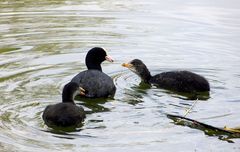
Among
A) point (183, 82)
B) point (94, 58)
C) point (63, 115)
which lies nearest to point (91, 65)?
point (94, 58)

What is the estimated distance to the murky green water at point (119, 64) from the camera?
10.2 m

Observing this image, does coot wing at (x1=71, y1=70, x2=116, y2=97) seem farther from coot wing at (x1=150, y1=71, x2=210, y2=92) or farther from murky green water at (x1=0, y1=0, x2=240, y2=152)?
coot wing at (x1=150, y1=71, x2=210, y2=92)

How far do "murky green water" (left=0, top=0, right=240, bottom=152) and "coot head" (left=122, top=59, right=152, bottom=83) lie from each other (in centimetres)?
25

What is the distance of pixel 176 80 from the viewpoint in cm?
1304

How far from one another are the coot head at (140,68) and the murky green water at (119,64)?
0.83 ft

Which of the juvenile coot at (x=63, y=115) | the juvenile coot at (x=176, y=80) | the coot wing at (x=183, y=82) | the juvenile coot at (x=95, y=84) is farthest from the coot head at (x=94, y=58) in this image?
the juvenile coot at (x=63, y=115)

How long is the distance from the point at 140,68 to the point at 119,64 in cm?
121

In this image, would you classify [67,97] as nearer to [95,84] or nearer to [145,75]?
[95,84]

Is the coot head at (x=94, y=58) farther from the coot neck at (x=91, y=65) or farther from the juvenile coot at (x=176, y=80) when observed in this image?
the juvenile coot at (x=176, y=80)

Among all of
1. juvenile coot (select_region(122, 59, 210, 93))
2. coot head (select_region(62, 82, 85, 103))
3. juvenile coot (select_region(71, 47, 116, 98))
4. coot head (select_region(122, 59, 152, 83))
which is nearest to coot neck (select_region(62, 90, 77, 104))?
coot head (select_region(62, 82, 85, 103))

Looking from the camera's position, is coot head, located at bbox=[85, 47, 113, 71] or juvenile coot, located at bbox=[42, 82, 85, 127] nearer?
juvenile coot, located at bbox=[42, 82, 85, 127]

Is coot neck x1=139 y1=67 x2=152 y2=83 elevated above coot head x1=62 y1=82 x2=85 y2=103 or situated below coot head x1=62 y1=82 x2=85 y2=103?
below

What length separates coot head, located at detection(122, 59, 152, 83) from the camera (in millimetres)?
13797

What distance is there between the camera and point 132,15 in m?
19.5
